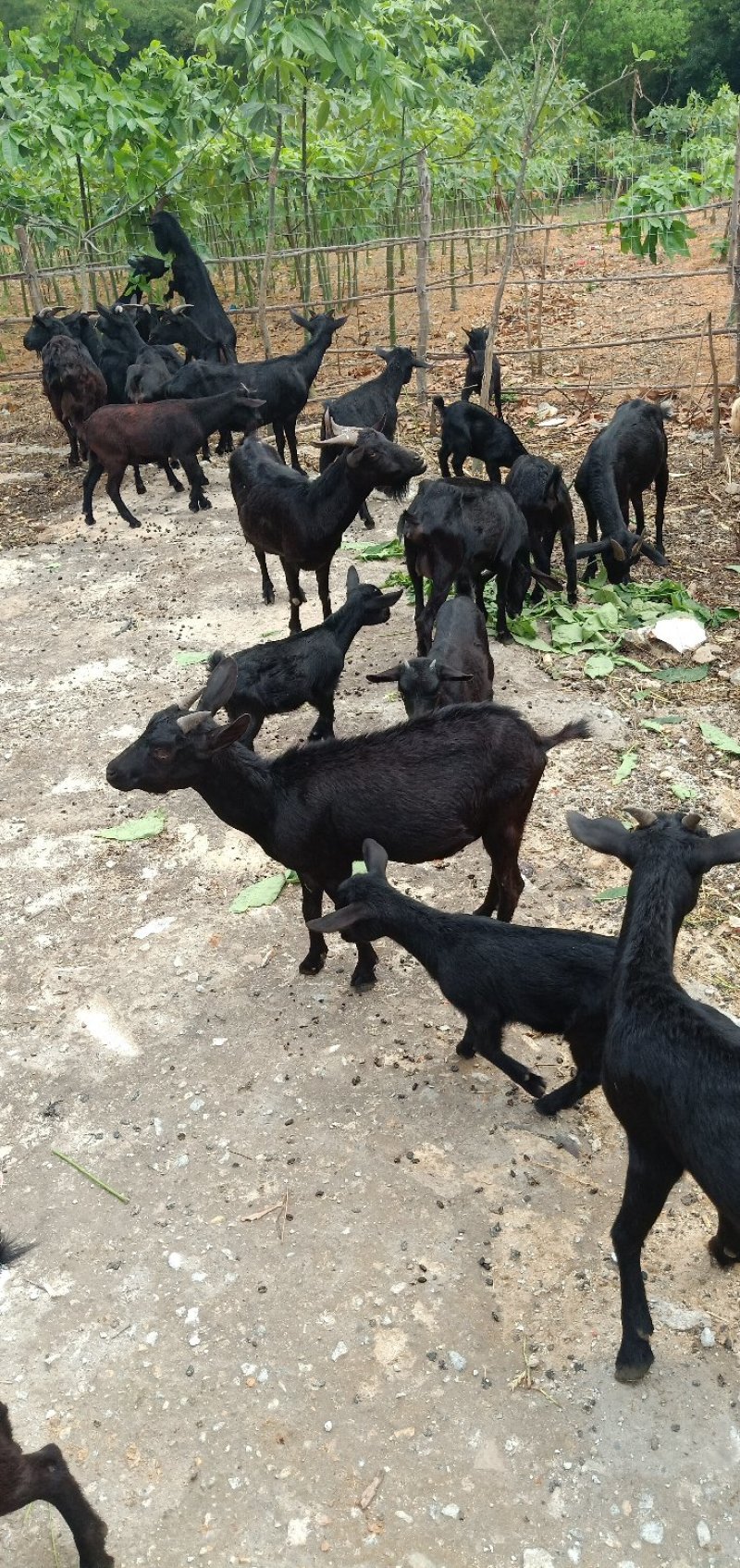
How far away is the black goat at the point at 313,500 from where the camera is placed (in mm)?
7613

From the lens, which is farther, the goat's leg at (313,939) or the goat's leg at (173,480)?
the goat's leg at (173,480)

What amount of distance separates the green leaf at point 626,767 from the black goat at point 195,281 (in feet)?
29.4

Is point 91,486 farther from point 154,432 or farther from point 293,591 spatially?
point 293,591

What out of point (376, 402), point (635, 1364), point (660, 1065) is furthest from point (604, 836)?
point (376, 402)

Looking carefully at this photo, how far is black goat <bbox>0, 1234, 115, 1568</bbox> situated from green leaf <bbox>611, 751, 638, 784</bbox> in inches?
A: 161

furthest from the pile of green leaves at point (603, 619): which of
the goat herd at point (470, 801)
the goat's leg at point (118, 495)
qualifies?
the goat's leg at point (118, 495)

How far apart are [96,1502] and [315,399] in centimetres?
1260

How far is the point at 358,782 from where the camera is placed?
479 cm

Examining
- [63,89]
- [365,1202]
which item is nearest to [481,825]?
[365,1202]

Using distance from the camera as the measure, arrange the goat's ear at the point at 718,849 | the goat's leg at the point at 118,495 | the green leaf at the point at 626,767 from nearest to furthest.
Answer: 1. the goat's ear at the point at 718,849
2. the green leaf at the point at 626,767
3. the goat's leg at the point at 118,495

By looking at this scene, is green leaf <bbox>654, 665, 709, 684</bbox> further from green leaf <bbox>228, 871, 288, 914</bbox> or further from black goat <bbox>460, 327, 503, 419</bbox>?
black goat <bbox>460, 327, 503, 419</bbox>

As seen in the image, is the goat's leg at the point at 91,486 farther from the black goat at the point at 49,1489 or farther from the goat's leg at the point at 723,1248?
the goat's leg at the point at 723,1248

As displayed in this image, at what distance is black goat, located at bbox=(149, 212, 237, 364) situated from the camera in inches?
521

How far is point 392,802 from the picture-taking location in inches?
186
